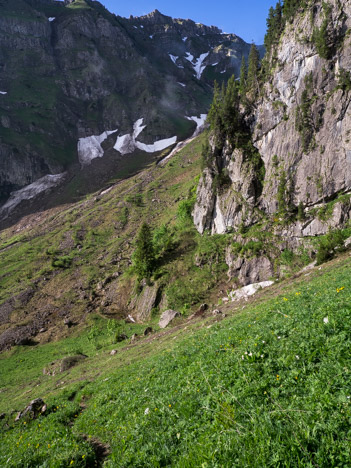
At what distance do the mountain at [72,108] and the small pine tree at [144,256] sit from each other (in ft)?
235

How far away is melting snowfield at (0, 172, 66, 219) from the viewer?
105431mm

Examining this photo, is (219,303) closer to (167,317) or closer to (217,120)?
(167,317)

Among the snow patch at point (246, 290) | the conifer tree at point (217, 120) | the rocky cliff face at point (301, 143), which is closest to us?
the snow patch at point (246, 290)

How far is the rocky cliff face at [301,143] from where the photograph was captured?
33656 millimetres

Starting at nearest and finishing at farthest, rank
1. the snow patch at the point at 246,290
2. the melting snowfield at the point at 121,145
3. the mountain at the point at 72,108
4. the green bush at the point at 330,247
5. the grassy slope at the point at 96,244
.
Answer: the green bush at the point at 330,247 < the snow patch at the point at 246,290 < the grassy slope at the point at 96,244 < the mountain at the point at 72,108 < the melting snowfield at the point at 121,145

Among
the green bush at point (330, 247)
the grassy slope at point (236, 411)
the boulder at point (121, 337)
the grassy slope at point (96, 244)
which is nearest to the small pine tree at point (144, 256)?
the grassy slope at point (96, 244)

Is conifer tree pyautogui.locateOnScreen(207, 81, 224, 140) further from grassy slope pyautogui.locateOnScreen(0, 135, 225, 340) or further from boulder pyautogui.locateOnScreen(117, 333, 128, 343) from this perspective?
boulder pyautogui.locateOnScreen(117, 333, 128, 343)

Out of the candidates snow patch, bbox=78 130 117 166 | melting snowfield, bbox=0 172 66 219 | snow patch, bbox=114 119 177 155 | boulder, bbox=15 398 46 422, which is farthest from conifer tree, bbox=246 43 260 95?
snow patch, bbox=78 130 117 166

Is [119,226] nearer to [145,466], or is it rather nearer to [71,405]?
[71,405]

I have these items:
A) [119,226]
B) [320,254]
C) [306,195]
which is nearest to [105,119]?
[119,226]

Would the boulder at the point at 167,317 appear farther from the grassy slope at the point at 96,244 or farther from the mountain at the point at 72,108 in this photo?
the mountain at the point at 72,108

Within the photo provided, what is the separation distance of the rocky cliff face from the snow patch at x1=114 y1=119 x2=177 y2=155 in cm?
9289

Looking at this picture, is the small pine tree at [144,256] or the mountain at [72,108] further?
the mountain at [72,108]

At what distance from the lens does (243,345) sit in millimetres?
7676
